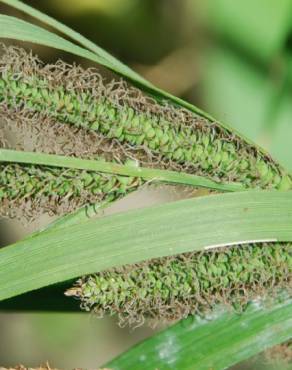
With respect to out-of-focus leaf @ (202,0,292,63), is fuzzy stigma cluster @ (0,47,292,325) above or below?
below

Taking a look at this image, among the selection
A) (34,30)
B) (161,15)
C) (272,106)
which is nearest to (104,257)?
(34,30)

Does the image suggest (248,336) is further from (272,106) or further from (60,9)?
(60,9)

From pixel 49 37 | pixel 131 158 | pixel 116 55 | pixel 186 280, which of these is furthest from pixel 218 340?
pixel 116 55

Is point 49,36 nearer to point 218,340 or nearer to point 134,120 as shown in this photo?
point 134,120

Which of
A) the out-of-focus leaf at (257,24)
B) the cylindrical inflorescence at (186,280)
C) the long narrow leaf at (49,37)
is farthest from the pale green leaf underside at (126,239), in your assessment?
the out-of-focus leaf at (257,24)

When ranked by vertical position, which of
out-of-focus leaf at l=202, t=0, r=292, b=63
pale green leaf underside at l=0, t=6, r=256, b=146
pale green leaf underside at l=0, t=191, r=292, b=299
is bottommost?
pale green leaf underside at l=0, t=191, r=292, b=299

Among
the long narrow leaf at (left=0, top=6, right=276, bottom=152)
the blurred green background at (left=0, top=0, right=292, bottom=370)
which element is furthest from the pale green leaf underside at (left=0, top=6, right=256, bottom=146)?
the blurred green background at (left=0, top=0, right=292, bottom=370)

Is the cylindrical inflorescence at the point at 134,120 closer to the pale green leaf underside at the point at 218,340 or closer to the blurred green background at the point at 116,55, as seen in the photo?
the pale green leaf underside at the point at 218,340

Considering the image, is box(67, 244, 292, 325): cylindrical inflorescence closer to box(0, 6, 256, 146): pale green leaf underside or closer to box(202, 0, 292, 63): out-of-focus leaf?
box(0, 6, 256, 146): pale green leaf underside
